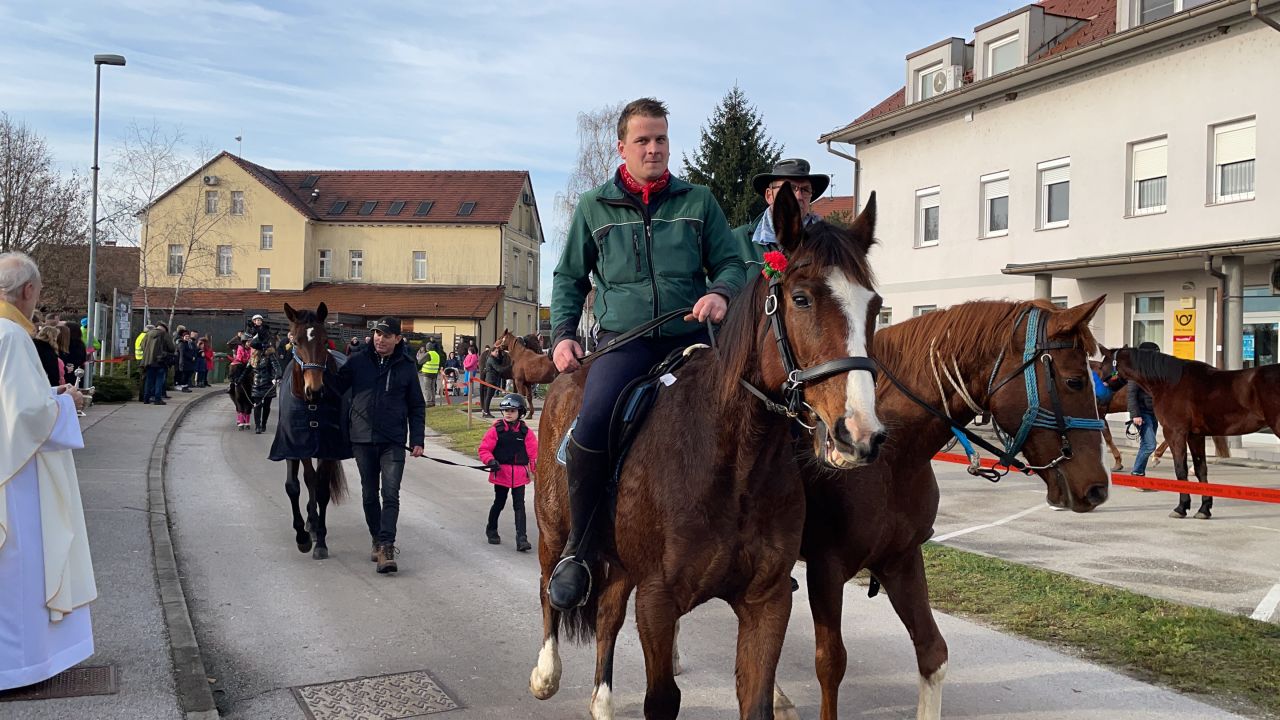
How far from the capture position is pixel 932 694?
424cm

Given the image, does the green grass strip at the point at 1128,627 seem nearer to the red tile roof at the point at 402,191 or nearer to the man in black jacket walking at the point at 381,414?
the man in black jacket walking at the point at 381,414

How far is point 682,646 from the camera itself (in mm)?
5957

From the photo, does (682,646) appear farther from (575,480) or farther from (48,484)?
(48,484)

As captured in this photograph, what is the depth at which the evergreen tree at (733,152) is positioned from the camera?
120 ft

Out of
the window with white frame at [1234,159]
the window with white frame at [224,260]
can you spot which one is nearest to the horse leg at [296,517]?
the window with white frame at [1234,159]

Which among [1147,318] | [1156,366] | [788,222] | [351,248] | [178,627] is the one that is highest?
[351,248]

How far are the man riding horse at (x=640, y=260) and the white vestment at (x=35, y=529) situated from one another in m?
2.66

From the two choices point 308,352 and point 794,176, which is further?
point 308,352

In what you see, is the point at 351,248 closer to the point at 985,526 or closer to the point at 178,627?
the point at 985,526

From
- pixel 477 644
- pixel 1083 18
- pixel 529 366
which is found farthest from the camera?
pixel 1083 18

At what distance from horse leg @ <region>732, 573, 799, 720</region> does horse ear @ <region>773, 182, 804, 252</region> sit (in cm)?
119

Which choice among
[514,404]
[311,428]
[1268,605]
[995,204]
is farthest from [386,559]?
[995,204]

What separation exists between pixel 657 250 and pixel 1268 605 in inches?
227

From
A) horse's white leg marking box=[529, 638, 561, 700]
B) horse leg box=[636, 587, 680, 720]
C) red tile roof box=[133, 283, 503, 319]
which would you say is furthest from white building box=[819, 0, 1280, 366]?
red tile roof box=[133, 283, 503, 319]
